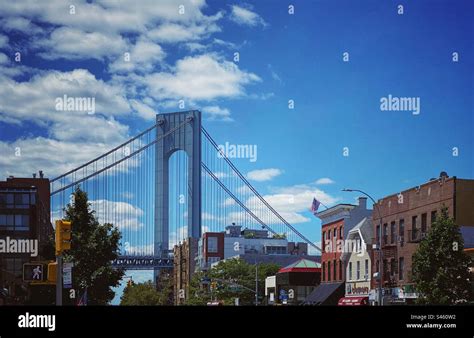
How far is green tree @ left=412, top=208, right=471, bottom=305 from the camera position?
92.9 feet

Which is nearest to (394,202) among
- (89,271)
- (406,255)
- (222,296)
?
(406,255)

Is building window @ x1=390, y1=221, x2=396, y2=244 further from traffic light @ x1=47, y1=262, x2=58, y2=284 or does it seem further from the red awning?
traffic light @ x1=47, y1=262, x2=58, y2=284

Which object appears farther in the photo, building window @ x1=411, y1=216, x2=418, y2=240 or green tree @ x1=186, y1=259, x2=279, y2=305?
green tree @ x1=186, y1=259, x2=279, y2=305

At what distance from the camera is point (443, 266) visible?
30156 millimetres

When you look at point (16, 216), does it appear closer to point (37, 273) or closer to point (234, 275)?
point (37, 273)

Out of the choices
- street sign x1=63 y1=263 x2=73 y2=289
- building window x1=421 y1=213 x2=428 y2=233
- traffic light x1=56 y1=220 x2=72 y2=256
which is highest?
building window x1=421 y1=213 x2=428 y2=233

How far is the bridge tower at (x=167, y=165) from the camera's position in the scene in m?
12.6

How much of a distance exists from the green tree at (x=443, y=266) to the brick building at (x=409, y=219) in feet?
10.1

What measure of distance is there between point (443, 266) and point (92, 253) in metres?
14.7

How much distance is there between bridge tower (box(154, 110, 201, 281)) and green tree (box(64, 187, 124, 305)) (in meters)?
2.16

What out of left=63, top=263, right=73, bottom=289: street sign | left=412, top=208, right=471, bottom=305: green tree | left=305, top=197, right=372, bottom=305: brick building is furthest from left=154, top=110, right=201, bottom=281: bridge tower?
left=305, top=197, right=372, bottom=305: brick building
